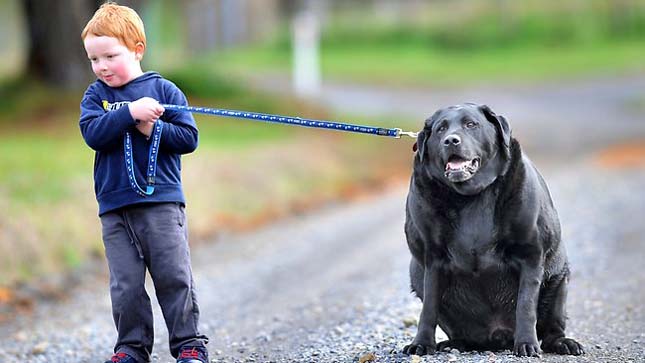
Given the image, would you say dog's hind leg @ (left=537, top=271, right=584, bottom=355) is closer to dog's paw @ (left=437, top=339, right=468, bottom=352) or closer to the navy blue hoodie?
dog's paw @ (left=437, top=339, right=468, bottom=352)

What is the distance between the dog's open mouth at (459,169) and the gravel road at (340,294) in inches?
38.6

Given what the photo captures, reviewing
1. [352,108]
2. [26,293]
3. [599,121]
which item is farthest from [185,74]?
[26,293]

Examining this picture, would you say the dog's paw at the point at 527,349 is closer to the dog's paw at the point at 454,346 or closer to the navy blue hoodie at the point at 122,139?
the dog's paw at the point at 454,346

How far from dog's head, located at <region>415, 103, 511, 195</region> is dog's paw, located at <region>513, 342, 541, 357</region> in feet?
2.86

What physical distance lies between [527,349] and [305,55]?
1135 inches

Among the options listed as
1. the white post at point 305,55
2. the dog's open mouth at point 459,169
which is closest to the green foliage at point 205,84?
the white post at point 305,55

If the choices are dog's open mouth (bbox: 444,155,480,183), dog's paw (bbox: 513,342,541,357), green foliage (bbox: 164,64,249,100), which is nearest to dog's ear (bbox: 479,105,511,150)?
dog's open mouth (bbox: 444,155,480,183)

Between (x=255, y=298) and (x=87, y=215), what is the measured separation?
286 centimetres

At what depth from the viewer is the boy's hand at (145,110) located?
6707mm

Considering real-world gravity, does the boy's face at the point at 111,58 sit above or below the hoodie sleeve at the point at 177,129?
above

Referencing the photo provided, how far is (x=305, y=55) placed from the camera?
3544 centimetres

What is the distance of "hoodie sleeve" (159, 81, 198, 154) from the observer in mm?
6863

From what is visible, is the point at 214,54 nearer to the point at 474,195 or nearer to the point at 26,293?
the point at 26,293

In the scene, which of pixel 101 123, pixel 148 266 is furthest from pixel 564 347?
pixel 101 123
